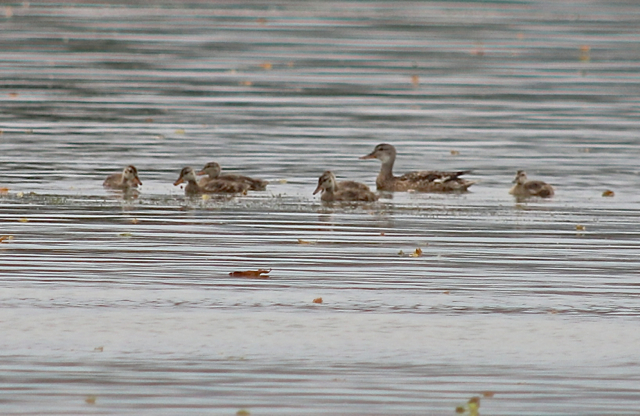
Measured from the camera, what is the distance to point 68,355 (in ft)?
32.8

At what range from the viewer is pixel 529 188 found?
19.0 m

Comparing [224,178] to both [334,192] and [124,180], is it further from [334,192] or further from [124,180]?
[334,192]

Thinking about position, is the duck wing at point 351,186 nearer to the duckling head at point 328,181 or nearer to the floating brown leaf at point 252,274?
the duckling head at point 328,181

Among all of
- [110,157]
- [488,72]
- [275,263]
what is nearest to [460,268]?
[275,263]

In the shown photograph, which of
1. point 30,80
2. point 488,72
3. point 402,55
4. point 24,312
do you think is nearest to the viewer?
point 24,312

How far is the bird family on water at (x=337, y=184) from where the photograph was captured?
1891 cm

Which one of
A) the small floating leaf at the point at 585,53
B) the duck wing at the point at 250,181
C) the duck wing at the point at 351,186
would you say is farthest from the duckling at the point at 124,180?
the small floating leaf at the point at 585,53

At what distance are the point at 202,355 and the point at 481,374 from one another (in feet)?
5.48

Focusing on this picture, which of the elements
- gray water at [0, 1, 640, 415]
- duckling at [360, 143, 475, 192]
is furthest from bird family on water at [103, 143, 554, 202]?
gray water at [0, 1, 640, 415]

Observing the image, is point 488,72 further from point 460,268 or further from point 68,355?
point 68,355

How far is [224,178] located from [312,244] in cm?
491

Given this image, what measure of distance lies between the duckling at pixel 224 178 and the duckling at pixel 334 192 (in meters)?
0.71

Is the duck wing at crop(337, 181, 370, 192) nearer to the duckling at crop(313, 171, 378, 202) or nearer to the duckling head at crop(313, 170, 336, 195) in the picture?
the duckling at crop(313, 171, 378, 202)

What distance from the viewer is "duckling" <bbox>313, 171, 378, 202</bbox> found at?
738 inches
